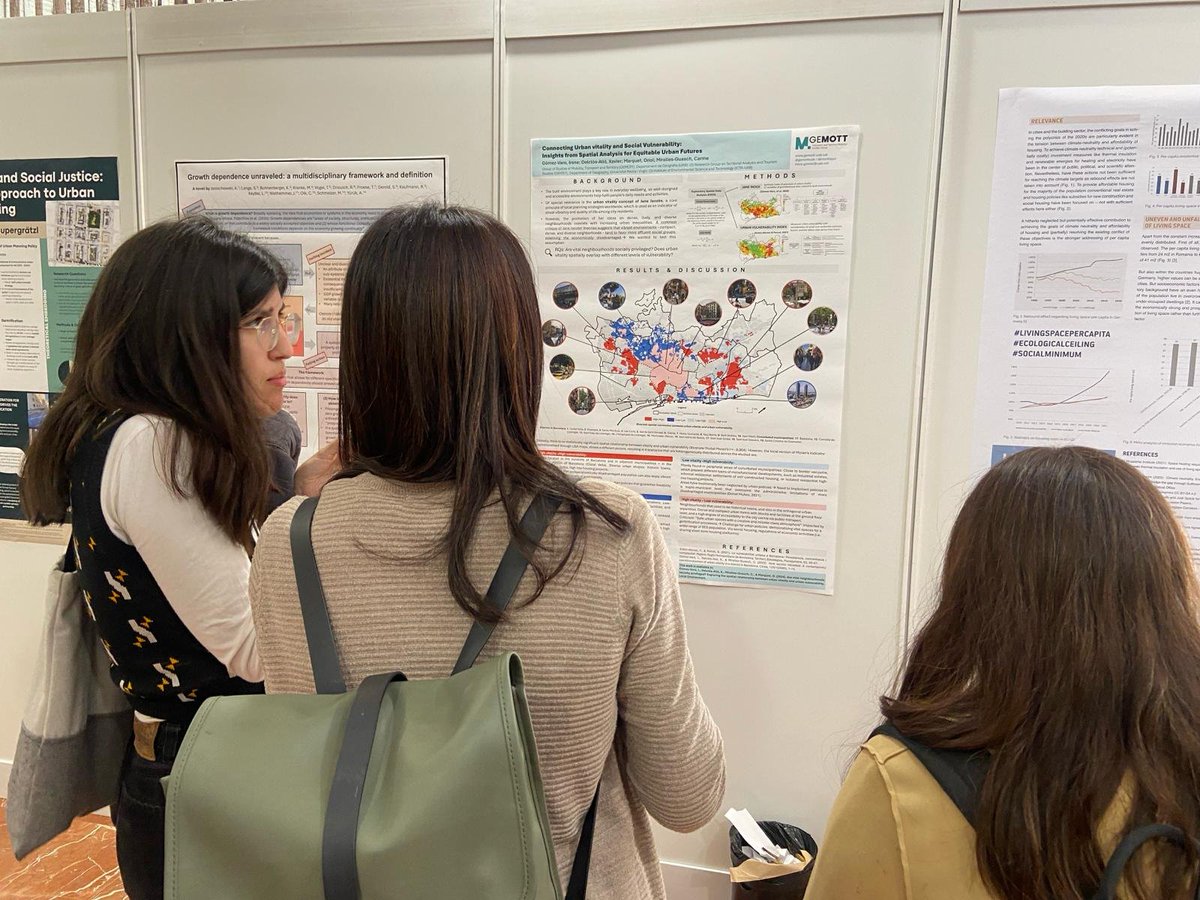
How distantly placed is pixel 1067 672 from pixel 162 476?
3.74ft

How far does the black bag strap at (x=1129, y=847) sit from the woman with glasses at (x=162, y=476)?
1.05m

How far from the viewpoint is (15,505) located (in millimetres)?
2658

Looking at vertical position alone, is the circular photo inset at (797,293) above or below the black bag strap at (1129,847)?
above

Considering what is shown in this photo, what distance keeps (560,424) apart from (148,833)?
4.25 ft

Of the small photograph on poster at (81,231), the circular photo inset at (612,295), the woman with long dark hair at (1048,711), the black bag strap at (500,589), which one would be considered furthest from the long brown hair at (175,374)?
the small photograph on poster at (81,231)

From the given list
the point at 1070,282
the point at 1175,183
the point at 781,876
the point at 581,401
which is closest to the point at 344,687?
the point at 581,401

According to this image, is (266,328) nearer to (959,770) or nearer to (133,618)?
(133,618)

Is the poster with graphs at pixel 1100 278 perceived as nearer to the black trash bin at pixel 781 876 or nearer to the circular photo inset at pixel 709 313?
the circular photo inset at pixel 709 313

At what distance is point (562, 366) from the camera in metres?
2.19

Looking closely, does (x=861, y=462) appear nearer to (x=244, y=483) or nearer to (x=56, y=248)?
(x=244, y=483)

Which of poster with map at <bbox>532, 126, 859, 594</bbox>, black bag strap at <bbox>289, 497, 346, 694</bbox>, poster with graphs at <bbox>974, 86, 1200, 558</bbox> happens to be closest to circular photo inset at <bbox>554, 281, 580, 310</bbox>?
poster with map at <bbox>532, 126, 859, 594</bbox>

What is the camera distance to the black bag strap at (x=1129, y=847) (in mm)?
691

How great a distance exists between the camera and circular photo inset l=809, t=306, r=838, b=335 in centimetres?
199

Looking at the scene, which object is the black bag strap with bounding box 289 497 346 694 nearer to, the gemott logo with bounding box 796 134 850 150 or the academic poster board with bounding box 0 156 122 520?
the gemott logo with bounding box 796 134 850 150
